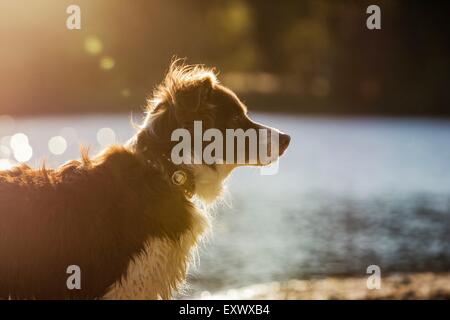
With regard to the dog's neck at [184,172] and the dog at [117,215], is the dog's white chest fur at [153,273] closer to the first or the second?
the dog at [117,215]

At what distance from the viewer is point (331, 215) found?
17.3m

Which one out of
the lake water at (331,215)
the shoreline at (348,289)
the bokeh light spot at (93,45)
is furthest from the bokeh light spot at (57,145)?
the bokeh light spot at (93,45)

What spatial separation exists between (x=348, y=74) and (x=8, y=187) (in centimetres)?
5784

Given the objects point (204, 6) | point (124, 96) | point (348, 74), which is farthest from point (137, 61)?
point (348, 74)

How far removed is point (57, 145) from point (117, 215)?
25.9m

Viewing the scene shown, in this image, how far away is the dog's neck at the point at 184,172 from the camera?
5.61 metres

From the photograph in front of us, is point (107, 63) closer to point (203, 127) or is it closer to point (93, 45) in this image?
point (93, 45)

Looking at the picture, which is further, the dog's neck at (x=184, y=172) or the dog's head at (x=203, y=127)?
the dog's head at (x=203, y=127)

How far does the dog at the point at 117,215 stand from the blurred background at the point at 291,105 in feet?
18.5

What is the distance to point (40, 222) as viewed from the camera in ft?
16.5

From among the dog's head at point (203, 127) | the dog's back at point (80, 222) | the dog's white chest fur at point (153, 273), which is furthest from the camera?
the dog's head at point (203, 127)

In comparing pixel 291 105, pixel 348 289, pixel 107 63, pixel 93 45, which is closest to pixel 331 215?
pixel 348 289

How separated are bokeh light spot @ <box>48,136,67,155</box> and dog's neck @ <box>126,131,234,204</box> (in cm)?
2197
